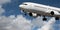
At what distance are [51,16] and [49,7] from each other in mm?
4353

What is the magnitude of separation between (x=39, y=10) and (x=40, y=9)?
87 cm

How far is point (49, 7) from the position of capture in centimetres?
14850

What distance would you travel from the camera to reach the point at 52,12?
5640 inches

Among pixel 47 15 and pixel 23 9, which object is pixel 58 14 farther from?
pixel 23 9

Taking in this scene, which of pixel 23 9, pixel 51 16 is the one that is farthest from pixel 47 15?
pixel 23 9

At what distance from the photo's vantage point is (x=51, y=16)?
14650 cm

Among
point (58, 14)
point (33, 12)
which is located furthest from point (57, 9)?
point (33, 12)

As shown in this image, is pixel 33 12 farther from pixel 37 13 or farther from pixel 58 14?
pixel 58 14

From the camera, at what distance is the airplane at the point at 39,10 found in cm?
14400

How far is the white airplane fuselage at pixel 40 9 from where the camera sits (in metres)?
144

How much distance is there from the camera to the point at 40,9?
145375 millimetres

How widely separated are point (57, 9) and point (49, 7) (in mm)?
3559

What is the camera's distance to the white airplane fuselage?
144125mm

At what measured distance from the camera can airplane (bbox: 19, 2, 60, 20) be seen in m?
144
